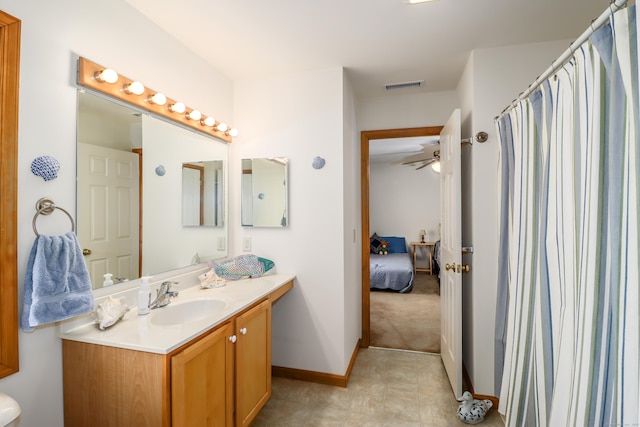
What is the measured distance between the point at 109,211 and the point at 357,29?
171cm

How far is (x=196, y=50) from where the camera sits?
2.12 metres

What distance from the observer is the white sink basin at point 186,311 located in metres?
1.63

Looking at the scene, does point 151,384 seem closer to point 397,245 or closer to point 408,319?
point 408,319

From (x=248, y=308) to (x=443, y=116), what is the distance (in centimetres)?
241

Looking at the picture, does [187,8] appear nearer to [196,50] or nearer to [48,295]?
[196,50]

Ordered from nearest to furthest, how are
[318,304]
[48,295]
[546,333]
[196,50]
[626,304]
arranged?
[626,304] → [48,295] → [546,333] → [196,50] → [318,304]

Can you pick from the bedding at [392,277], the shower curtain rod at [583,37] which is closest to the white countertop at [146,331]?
the shower curtain rod at [583,37]

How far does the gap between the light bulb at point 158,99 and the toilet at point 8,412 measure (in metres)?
1.45

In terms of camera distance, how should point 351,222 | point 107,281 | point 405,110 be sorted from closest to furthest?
point 107,281 → point 351,222 → point 405,110

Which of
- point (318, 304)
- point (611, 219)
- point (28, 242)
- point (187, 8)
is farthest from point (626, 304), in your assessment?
point (187, 8)

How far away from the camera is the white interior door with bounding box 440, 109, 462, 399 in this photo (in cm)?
217

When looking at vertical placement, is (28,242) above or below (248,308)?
above

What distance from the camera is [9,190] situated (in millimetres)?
1141

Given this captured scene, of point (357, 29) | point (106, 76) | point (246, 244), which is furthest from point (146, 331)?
point (357, 29)
